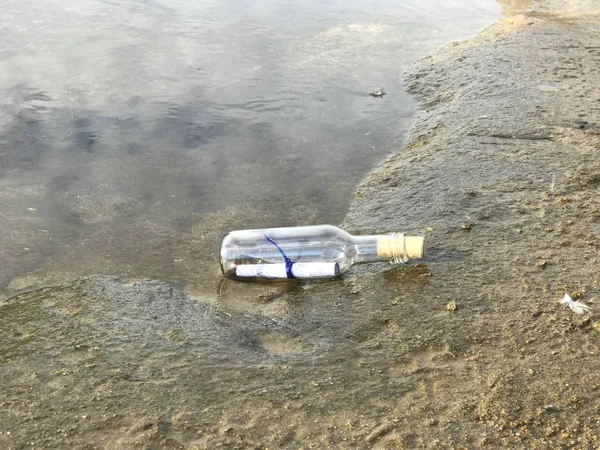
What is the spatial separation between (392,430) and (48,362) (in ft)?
4.19

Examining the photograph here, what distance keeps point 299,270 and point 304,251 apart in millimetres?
180

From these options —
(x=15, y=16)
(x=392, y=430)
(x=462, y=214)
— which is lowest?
(x=15, y=16)

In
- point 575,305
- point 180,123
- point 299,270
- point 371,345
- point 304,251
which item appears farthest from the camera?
point 180,123

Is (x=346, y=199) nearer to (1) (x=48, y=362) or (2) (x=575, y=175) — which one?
(2) (x=575, y=175)

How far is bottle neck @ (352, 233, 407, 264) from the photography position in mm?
3035

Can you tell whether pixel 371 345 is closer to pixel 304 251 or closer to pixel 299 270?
pixel 299 270

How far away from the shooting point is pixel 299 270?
3.14 metres

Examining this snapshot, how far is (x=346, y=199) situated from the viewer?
4148 mm

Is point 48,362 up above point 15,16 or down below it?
above

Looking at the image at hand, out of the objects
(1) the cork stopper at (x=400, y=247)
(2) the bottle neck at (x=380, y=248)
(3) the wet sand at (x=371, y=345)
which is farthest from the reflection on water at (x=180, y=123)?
(1) the cork stopper at (x=400, y=247)

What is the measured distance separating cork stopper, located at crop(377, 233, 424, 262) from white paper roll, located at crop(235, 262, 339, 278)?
0.24 meters

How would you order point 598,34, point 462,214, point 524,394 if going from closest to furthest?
point 524,394 → point 462,214 → point 598,34

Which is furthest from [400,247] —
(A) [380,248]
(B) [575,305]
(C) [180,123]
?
(C) [180,123]

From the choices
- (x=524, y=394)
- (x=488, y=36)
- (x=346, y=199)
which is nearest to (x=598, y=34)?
(x=488, y=36)
